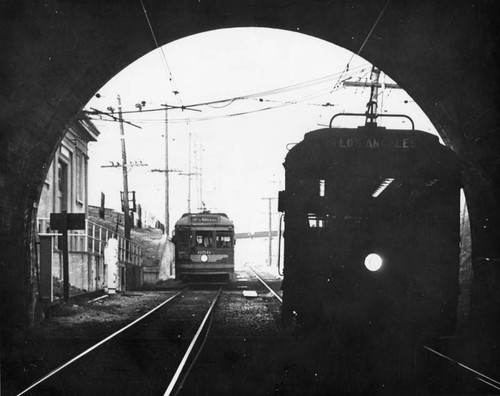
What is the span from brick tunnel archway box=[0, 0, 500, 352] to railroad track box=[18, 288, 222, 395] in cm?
250

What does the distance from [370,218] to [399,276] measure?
34.0 inches

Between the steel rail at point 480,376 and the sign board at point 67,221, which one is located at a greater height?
the sign board at point 67,221

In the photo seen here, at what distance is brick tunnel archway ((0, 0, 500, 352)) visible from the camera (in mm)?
10422

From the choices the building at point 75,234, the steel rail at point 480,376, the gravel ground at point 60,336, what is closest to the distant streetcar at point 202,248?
the building at point 75,234

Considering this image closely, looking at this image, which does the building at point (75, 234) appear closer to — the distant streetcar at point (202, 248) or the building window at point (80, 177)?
the building window at point (80, 177)

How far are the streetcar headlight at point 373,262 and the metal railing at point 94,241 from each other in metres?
11.9

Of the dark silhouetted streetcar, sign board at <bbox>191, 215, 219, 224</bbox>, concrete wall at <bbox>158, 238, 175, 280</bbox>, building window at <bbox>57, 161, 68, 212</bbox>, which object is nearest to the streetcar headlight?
the dark silhouetted streetcar

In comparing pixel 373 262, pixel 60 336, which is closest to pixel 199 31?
pixel 60 336

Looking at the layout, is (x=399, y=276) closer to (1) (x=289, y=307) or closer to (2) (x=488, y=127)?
(1) (x=289, y=307)

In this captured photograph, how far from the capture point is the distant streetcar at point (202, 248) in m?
25.5

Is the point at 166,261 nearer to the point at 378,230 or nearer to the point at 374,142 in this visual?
the point at 374,142

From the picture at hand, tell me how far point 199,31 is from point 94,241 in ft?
36.8

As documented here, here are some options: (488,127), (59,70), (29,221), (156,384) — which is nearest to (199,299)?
(29,221)

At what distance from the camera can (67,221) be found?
1510 centimetres
